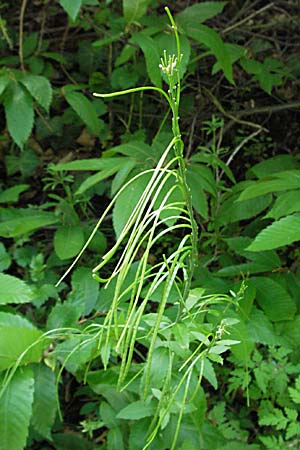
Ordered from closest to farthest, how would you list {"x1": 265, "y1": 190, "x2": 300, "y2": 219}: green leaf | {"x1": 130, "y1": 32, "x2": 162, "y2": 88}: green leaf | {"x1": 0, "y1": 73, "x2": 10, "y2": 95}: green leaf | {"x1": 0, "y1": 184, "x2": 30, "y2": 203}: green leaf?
{"x1": 265, "y1": 190, "x2": 300, "y2": 219}: green leaf, {"x1": 130, "y1": 32, "x2": 162, "y2": 88}: green leaf, {"x1": 0, "y1": 73, "x2": 10, "y2": 95}: green leaf, {"x1": 0, "y1": 184, "x2": 30, "y2": 203}: green leaf

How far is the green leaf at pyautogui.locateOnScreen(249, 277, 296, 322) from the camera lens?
1.33 metres

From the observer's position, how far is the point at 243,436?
164 cm

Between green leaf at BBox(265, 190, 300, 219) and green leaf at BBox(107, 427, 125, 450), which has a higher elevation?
green leaf at BBox(265, 190, 300, 219)

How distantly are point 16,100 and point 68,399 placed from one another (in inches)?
37.7

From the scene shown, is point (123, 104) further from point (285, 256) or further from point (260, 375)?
point (260, 375)

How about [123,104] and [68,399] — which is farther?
[123,104]

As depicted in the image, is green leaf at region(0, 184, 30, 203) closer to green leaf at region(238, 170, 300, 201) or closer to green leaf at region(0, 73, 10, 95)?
green leaf at region(0, 73, 10, 95)

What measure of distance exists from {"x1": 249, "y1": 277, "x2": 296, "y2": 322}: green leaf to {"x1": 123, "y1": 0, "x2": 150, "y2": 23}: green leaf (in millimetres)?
858

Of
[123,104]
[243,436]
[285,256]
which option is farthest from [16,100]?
[243,436]

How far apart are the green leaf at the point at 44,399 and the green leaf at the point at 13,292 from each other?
19cm

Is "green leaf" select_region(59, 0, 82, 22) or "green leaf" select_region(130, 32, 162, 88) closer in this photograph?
"green leaf" select_region(59, 0, 82, 22)

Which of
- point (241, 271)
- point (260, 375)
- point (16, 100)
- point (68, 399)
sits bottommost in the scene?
point (68, 399)

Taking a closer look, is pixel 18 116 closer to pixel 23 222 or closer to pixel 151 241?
pixel 23 222

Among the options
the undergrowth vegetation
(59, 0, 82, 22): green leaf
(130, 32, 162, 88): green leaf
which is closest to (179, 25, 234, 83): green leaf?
the undergrowth vegetation
